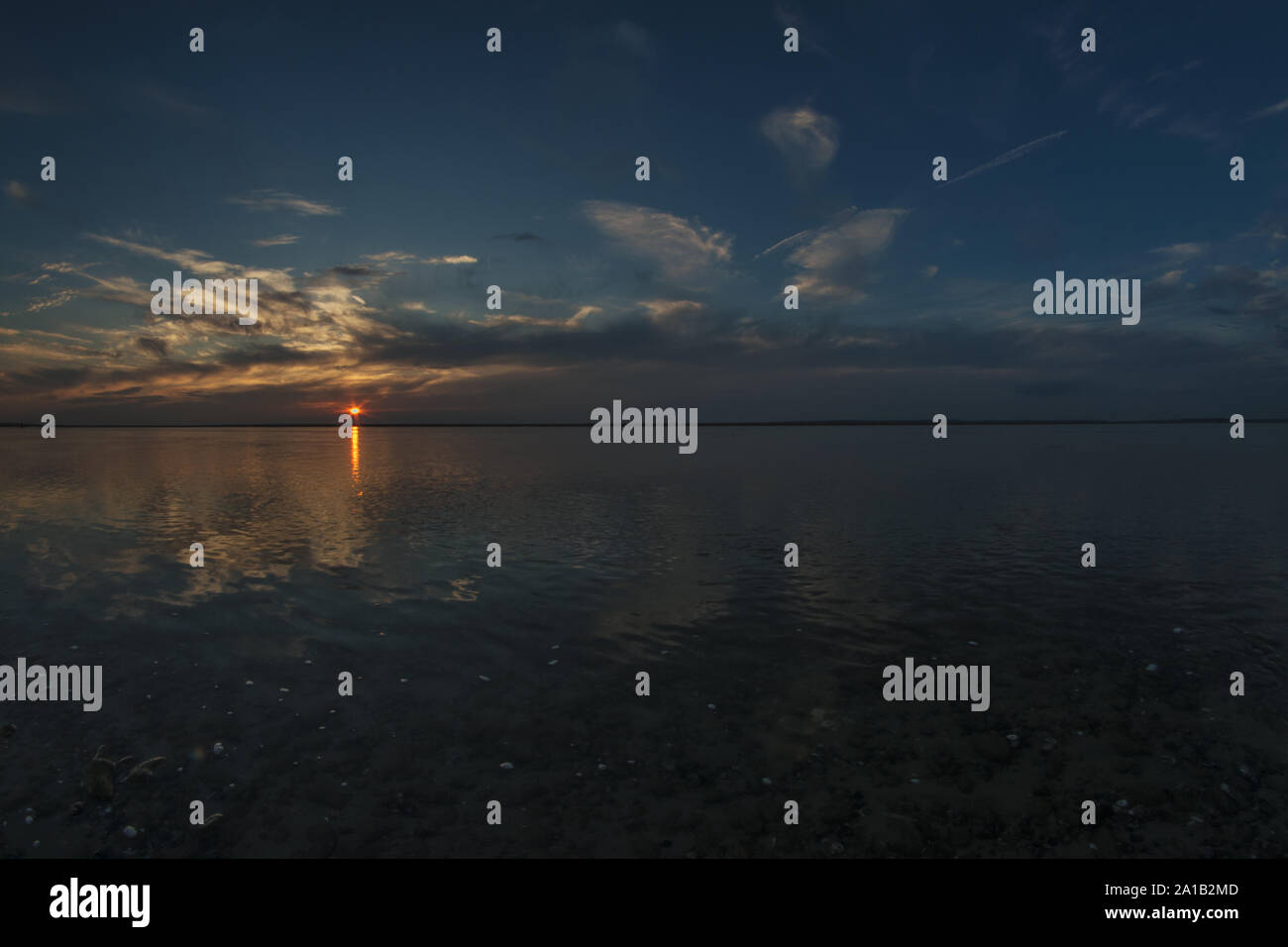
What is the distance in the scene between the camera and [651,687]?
13.7m

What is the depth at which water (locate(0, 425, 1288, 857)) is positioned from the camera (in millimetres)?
9102

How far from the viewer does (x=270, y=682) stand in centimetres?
1384

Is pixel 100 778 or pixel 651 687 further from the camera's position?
pixel 651 687

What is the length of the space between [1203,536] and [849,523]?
15.5 meters

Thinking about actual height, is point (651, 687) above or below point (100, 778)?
above

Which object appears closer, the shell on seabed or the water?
the water

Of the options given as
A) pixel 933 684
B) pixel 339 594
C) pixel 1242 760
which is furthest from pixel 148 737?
pixel 1242 760

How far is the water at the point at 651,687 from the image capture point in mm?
9102

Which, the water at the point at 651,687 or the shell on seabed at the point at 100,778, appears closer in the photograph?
the water at the point at 651,687

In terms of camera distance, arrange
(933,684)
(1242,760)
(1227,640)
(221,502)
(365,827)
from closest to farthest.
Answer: (365,827)
(1242,760)
(933,684)
(1227,640)
(221,502)
